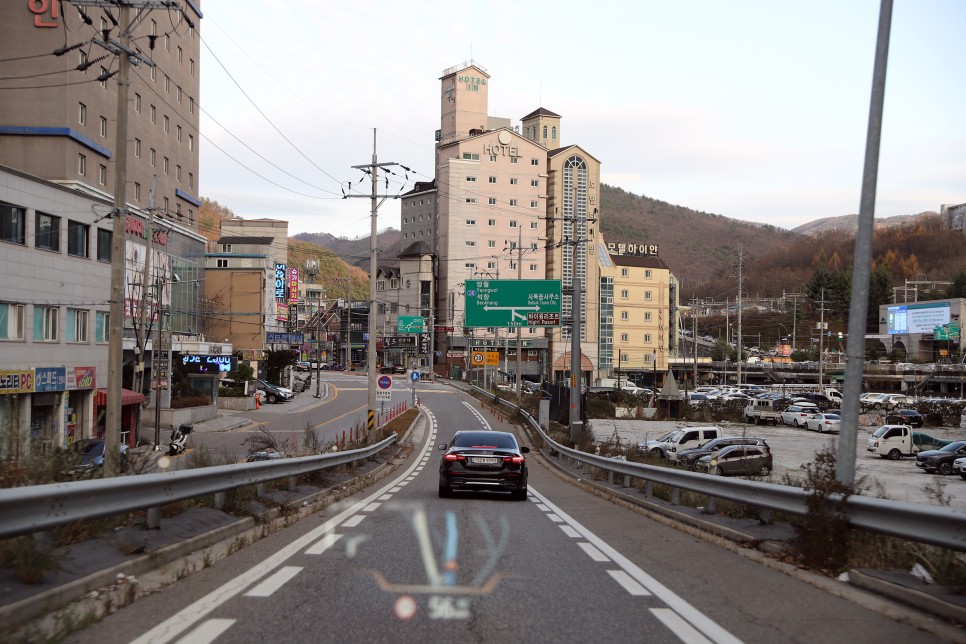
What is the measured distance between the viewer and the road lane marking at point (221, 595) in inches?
216

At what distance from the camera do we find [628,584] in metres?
7.57

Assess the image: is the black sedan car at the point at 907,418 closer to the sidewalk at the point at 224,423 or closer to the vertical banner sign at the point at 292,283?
the sidewalk at the point at 224,423

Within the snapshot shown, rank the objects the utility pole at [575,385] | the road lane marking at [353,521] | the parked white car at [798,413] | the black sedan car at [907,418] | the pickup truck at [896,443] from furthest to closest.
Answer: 1. the parked white car at [798,413]
2. the black sedan car at [907,418]
3. the pickup truck at [896,443]
4. the utility pole at [575,385]
5. the road lane marking at [353,521]

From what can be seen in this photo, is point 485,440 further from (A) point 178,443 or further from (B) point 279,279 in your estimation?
(B) point 279,279

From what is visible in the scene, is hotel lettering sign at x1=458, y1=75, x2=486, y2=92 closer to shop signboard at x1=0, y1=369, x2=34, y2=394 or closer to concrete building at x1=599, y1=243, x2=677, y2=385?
concrete building at x1=599, y1=243, x2=677, y2=385

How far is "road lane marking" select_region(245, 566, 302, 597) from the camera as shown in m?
6.84

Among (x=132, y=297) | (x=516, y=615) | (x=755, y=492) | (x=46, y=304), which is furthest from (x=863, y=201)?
(x=132, y=297)

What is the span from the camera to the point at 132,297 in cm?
5406

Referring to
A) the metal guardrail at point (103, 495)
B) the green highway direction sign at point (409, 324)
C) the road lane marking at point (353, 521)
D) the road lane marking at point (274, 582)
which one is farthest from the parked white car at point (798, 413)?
the road lane marking at point (274, 582)

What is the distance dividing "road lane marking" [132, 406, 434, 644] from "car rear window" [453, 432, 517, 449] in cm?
617

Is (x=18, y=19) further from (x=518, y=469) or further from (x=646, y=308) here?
(x=646, y=308)

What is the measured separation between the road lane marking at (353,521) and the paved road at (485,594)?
91mm

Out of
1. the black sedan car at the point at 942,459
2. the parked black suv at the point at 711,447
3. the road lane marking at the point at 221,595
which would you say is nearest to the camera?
the road lane marking at the point at 221,595

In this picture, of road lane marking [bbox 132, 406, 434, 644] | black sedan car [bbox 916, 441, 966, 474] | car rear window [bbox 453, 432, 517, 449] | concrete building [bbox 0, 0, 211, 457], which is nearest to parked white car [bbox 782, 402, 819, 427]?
black sedan car [bbox 916, 441, 966, 474]
